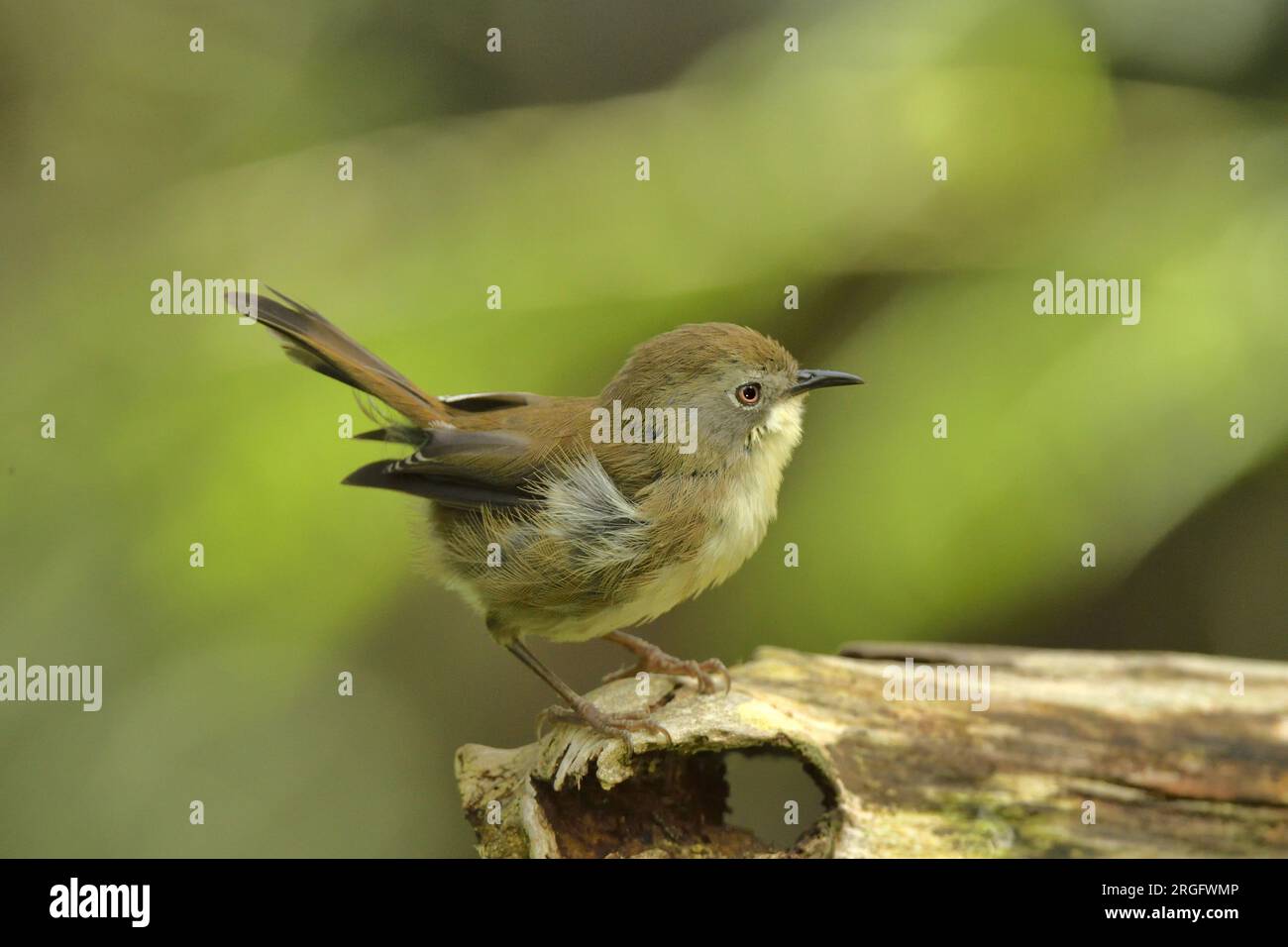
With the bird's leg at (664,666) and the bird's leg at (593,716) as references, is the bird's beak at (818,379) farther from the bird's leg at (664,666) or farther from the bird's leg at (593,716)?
the bird's leg at (593,716)

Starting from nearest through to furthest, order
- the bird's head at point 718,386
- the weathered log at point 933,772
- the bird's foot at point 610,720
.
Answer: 1. the weathered log at point 933,772
2. the bird's foot at point 610,720
3. the bird's head at point 718,386

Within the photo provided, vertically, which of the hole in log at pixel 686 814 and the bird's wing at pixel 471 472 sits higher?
the bird's wing at pixel 471 472

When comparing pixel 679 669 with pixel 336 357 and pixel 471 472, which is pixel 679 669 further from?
pixel 336 357

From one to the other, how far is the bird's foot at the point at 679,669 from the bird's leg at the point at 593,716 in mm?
230

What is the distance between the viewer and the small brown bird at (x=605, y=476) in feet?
12.3

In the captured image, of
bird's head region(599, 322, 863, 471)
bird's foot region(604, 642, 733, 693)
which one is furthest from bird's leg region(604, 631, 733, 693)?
bird's head region(599, 322, 863, 471)

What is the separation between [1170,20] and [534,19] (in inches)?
107

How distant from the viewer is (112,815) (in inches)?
168

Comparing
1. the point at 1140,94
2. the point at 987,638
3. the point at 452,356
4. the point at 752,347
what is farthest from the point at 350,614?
the point at 1140,94

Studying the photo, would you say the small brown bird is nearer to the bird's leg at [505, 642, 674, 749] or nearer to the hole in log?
the bird's leg at [505, 642, 674, 749]

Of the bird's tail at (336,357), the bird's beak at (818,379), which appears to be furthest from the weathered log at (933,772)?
the bird's tail at (336,357)

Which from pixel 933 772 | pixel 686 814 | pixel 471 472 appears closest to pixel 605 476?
pixel 471 472

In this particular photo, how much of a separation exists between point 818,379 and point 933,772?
1.29 m

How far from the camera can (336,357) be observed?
151 inches
